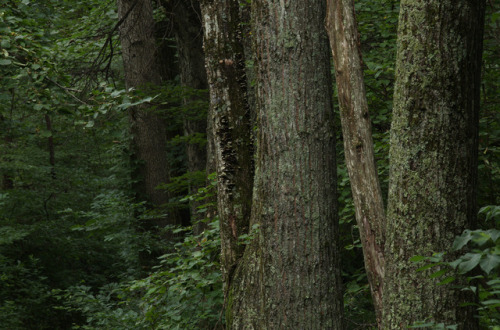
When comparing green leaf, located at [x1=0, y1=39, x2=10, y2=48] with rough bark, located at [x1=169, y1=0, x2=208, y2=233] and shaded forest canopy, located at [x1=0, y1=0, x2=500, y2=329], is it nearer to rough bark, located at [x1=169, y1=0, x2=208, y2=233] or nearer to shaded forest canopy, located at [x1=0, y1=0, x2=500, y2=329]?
shaded forest canopy, located at [x1=0, y1=0, x2=500, y2=329]

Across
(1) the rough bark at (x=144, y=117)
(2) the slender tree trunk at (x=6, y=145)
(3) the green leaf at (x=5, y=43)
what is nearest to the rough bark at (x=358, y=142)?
(3) the green leaf at (x=5, y=43)

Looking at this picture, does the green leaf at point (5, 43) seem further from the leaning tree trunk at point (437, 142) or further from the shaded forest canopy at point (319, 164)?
the leaning tree trunk at point (437, 142)

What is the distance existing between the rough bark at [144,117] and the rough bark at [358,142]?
6.70 metres

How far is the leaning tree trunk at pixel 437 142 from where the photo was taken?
7.91 feet

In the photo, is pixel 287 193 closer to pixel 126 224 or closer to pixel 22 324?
pixel 126 224

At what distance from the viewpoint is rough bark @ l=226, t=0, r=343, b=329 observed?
10.9 ft

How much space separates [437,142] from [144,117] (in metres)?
8.42

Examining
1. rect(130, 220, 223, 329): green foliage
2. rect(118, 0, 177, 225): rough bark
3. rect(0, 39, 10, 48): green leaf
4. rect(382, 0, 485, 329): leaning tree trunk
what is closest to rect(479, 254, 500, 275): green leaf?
rect(382, 0, 485, 329): leaning tree trunk

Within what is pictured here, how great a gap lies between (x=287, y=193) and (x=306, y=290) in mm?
642

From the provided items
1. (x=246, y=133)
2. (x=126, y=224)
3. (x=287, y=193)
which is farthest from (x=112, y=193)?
(x=287, y=193)

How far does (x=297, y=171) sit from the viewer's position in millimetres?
3324

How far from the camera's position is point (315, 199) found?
332 cm

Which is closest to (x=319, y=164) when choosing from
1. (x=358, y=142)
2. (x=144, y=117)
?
(x=358, y=142)

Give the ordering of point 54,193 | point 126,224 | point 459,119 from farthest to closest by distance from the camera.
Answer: point 54,193 → point 126,224 → point 459,119
